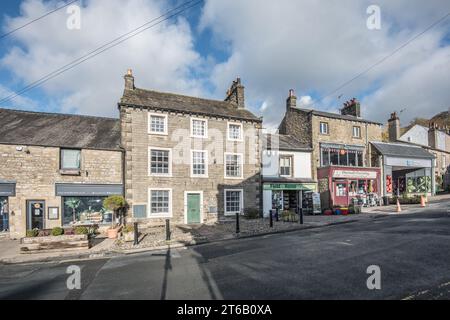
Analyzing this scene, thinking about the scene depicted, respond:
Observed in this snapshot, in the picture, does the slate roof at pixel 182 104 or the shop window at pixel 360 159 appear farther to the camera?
the shop window at pixel 360 159

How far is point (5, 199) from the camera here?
13.8 meters

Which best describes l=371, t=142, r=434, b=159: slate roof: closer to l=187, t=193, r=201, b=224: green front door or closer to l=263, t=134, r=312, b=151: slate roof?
l=263, t=134, r=312, b=151: slate roof

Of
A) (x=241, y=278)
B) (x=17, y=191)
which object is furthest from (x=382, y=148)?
(x=17, y=191)

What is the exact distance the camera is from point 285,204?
68.7ft

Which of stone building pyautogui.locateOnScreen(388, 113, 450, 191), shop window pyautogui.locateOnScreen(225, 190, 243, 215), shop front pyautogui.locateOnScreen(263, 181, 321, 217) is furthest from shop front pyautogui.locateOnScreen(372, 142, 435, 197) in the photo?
shop window pyautogui.locateOnScreen(225, 190, 243, 215)

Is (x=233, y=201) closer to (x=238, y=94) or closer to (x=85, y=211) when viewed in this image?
(x=238, y=94)

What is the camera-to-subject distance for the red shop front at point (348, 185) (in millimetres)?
21250

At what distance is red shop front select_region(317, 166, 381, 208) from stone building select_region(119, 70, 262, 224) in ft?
20.9

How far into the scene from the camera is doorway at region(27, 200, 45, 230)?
13911 mm

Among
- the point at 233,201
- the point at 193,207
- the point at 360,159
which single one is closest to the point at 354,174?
the point at 360,159

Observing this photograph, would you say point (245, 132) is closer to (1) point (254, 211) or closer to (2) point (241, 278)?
(1) point (254, 211)

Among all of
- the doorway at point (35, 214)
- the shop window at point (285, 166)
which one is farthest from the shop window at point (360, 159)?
the doorway at point (35, 214)

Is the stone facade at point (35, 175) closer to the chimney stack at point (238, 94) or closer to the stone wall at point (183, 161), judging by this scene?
the stone wall at point (183, 161)
